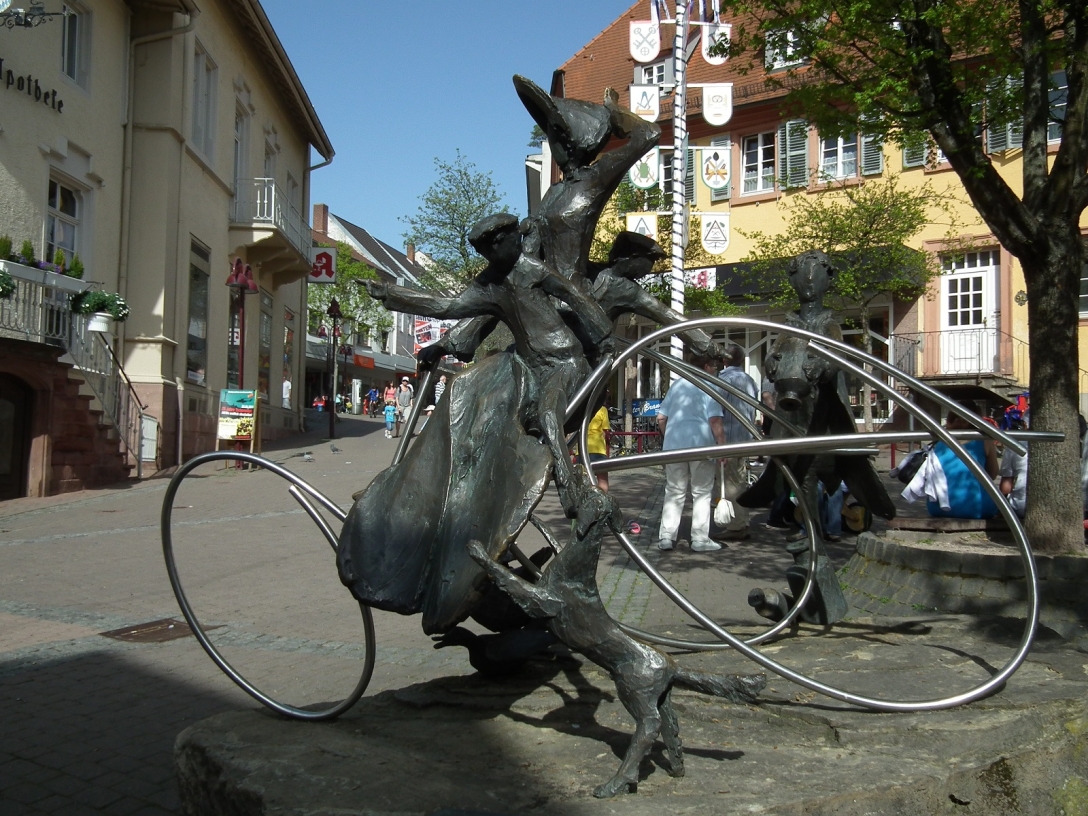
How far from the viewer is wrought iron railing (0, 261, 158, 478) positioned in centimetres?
1334

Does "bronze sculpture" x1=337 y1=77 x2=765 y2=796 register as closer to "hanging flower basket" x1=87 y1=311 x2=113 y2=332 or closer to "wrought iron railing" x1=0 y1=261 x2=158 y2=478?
"wrought iron railing" x1=0 y1=261 x2=158 y2=478

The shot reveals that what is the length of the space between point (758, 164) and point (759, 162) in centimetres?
7

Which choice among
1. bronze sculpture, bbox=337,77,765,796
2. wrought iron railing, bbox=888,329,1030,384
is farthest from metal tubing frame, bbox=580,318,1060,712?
wrought iron railing, bbox=888,329,1030,384

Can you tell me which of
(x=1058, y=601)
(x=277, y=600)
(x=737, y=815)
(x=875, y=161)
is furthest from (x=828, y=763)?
(x=875, y=161)

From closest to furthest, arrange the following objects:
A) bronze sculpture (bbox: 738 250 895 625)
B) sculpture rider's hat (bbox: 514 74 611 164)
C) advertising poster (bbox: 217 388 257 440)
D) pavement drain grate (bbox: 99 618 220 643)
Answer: sculpture rider's hat (bbox: 514 74 611 164) → bronze sculpture (bbox: 738 250 895 625) → pavement drain grate (bbox: 99 618 220 643) → advertising poster (bbox: 217 388 257 440)

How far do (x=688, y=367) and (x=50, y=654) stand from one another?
4113 mm

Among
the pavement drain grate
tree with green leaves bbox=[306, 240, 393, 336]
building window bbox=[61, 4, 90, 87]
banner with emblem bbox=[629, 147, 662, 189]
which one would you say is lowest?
the pavement drain grate

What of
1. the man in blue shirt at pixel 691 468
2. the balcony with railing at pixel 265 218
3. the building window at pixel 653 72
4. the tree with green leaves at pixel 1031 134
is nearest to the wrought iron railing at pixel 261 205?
the balcony with railing at pixel 265 218

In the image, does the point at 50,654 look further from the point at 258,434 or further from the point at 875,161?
the point at 875,161

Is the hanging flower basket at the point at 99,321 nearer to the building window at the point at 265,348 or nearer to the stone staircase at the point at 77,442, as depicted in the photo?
the stone staircase at the point at 77,442

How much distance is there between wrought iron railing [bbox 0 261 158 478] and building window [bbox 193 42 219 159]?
6.34m

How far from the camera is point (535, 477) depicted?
133 inches

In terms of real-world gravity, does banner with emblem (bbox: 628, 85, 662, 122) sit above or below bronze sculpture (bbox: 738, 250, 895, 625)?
above

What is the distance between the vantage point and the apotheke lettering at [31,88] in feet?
45.8
